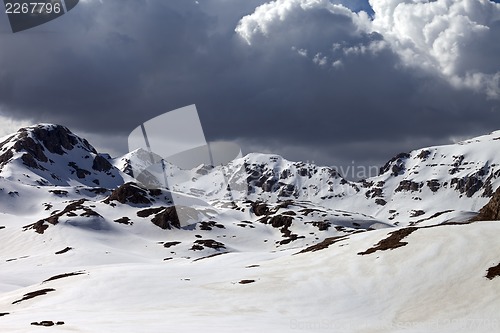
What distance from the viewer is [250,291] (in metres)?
41.0

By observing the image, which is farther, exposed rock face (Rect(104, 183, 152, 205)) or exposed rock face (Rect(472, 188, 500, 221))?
exposed rock face (Rect(104, 183, 152, 205))

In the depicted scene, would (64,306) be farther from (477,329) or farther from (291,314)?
(477,329)

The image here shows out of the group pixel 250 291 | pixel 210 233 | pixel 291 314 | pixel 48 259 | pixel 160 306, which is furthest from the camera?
pixel 210 233

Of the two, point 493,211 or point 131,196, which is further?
point 131,196

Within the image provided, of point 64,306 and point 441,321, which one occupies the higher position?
point 64,306

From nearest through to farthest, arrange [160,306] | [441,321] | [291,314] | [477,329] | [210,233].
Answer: [477,329]
[441,321]
[291,314]
[160,306]
[210,233]

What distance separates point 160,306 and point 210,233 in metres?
127

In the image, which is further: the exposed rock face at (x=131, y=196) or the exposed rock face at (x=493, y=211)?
the exposed rock face at (x=131, y=196)

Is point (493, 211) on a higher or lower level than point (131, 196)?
lower

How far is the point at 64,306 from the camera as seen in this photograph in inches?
1594

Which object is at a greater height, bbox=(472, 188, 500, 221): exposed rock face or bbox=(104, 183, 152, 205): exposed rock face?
bbox=(104, 183, 152, 205): exposed rock face

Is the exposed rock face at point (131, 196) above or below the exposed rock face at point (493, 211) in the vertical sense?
above

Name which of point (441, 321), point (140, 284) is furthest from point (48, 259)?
point (441, 321)

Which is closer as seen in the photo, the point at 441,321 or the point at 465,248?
the point at 441,321
